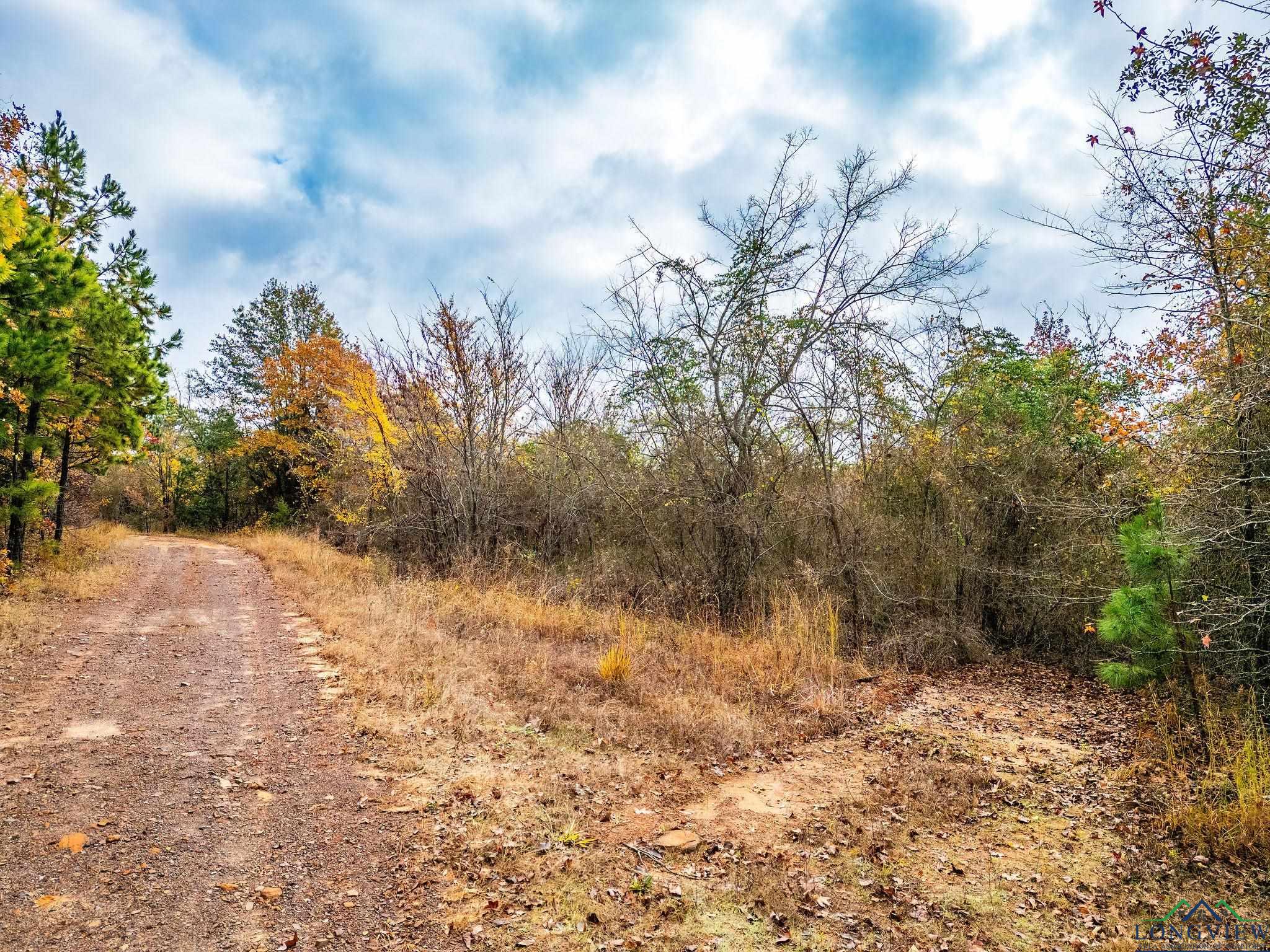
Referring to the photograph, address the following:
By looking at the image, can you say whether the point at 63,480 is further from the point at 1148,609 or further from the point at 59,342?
the point at 1148,609

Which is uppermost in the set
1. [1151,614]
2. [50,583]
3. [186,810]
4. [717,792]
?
[1151,614]

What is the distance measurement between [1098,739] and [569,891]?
525cm

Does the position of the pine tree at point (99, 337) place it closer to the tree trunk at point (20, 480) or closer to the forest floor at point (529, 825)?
the tree trunk at point (20, 480)

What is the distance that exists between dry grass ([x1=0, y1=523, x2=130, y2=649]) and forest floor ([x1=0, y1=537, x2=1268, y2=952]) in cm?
149

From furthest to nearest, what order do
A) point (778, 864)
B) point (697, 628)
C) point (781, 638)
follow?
point (697, 628), point (781, 638), point (778, 864)

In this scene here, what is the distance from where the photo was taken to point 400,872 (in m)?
3.49

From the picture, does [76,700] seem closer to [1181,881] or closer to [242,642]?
[242,642]

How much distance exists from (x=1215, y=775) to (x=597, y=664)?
216 inches

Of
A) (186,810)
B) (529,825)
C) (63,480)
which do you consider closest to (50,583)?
(63,480)

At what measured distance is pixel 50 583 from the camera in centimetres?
1030

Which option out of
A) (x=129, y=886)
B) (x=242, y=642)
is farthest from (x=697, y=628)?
(x=129, y=886)

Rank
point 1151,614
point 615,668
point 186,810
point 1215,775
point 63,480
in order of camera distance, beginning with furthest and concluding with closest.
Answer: point 63,480 < point 615,668 < point 1151,614 < point 1215,775 < point 186,810

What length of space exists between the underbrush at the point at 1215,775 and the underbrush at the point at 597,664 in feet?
8.32

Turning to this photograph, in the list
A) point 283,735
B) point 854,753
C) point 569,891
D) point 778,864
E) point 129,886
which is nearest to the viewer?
point 129,886
